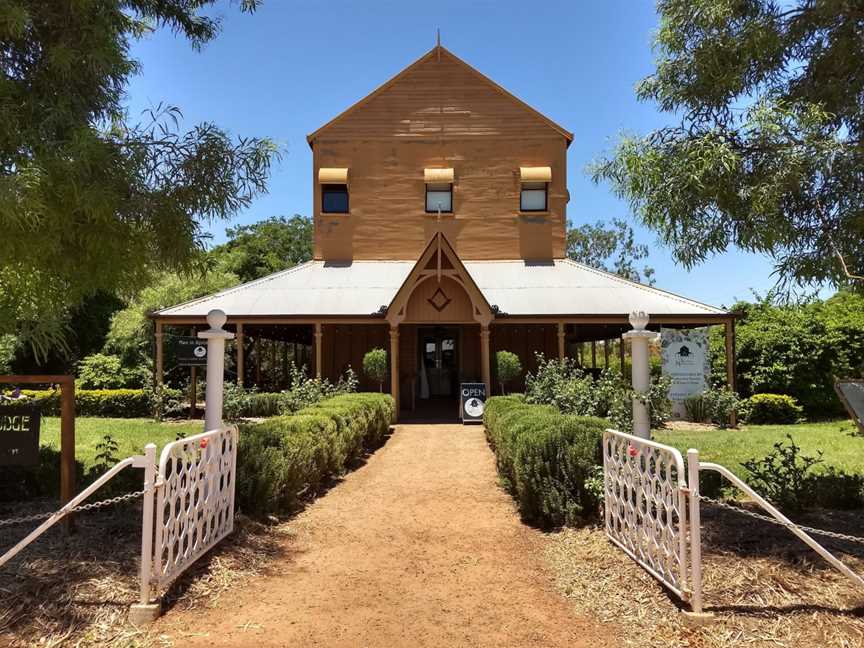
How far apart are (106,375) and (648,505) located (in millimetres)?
19151

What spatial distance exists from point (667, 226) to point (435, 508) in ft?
13.0

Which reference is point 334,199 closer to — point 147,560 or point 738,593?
point 147,560

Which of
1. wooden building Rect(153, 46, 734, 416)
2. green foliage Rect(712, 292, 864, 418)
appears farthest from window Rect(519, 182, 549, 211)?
green foliage Rect(712, 292, 864, 418)

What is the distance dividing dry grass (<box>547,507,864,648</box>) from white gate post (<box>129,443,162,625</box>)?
9.18 feet

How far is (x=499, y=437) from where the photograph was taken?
864 cm

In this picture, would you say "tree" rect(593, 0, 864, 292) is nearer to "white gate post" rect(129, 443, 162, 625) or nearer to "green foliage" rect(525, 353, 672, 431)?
"green foliage" rect(525, 353, 672, 431)

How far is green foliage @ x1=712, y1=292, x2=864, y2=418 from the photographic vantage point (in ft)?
53.9

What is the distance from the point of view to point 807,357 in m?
16.4

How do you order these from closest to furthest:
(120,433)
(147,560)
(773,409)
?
(147,560) → (120,433) → (773,409)

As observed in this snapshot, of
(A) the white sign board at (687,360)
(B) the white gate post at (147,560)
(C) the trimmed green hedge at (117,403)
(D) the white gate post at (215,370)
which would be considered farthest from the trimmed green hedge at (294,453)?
(C) the trimmed green hedge at (117,403)

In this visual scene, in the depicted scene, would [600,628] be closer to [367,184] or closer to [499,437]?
[499,437]

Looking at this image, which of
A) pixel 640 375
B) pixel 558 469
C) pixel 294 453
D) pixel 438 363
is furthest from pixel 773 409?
pixel 294 453

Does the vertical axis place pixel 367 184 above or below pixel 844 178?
above

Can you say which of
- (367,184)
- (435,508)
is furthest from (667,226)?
(367,184)
